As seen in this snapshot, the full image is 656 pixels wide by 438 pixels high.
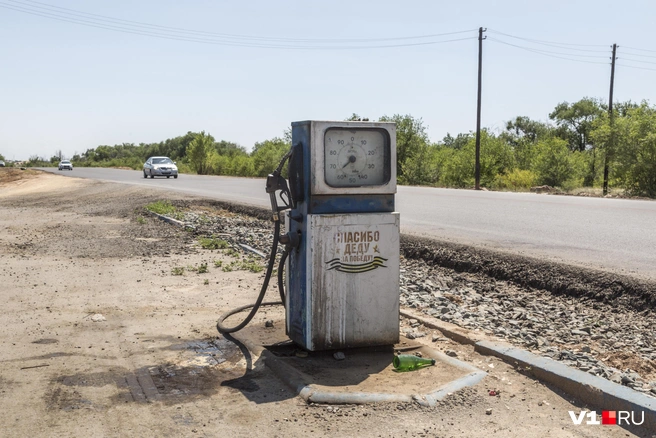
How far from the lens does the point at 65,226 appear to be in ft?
44.2

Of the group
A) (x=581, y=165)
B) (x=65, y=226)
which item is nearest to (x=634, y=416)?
(x=65, y=226)

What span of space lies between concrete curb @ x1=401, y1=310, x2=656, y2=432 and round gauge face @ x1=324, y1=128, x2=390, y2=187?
59.4 inches

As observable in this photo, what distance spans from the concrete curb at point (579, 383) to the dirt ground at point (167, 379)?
0.25ft

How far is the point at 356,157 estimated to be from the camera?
16.2ft

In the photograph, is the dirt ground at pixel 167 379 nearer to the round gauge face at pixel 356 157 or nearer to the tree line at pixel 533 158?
the round gauge face at pixel 356 157

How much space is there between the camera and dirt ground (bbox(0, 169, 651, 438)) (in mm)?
3715

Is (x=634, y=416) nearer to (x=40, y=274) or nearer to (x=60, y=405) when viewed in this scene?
(x=60, y=405)

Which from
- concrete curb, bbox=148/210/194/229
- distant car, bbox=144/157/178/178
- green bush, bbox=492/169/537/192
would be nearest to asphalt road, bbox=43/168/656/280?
concrete curb, bbox=148/210/194/229

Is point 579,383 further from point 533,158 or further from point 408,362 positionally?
point 533,158

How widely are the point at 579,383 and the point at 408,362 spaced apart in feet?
3.70

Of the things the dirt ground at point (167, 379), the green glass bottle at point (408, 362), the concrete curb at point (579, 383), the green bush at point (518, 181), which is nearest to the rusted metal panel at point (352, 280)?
the green glass bottle at point (408, 362)

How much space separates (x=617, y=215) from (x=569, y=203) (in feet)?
12.1

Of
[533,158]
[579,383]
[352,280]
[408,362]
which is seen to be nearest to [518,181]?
[533,158]

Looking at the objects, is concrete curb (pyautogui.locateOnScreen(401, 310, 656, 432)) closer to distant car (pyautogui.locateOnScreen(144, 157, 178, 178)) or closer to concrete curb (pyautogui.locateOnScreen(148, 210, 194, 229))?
concrete curb (pyautogui.locateOnScreen(148, 210, 194, 229))
